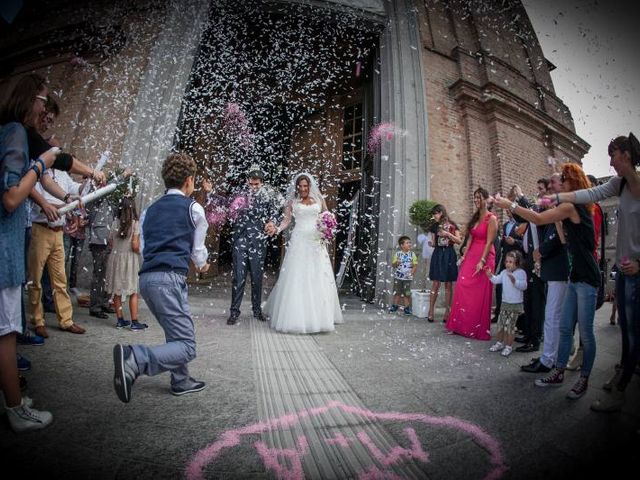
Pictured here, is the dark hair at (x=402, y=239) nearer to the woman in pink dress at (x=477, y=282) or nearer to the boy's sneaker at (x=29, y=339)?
the woman in pink dress at (x=477, y=282)

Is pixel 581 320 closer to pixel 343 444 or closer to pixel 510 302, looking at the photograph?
pixel 510 302

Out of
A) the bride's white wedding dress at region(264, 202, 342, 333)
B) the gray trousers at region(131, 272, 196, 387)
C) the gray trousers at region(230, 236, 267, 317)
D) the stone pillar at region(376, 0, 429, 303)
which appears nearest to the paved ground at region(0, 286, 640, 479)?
the gray trousers at region(131, 272, 196, 387)

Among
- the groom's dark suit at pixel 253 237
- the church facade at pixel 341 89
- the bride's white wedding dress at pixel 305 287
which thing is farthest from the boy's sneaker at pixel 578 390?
the church facade at pixel 341 89

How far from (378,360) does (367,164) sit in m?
6.33

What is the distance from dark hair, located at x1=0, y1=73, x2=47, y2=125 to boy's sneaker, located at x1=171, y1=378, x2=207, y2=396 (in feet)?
6.51

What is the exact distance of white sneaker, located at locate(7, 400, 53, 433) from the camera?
1499 millimetres

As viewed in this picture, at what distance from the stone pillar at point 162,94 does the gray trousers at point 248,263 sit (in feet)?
10.9

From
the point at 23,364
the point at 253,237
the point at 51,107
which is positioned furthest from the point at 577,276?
the point at 23,364

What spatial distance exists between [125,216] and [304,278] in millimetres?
2641

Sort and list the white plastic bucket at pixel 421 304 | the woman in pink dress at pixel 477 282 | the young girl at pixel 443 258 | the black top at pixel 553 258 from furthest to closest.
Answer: the white plastic bucket at pixel 421 304
the young girl at pixel 443 258
the woman in pink dress at pixel 477 282
the black top at pixel 553 258

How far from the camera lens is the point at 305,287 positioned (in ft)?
13.9

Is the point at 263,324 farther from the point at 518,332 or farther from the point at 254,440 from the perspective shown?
the point at 518,332

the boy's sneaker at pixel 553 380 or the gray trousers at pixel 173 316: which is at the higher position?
the gray trousers at pixel 173 316

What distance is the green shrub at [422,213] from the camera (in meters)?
6.28
